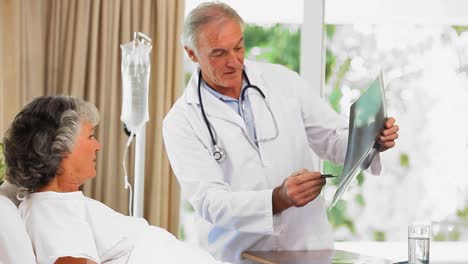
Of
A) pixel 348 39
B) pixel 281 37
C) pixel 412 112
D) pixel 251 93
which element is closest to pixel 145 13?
pixel 281 37

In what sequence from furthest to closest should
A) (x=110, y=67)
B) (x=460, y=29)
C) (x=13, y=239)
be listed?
(x=460, y=29)
(x=110, y=67)
(x=13, y=239)

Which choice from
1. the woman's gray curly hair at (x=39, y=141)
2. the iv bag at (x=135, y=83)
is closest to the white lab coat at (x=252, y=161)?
the woman's gray curly hair at (x=39, y=141)

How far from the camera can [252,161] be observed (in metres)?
2.62

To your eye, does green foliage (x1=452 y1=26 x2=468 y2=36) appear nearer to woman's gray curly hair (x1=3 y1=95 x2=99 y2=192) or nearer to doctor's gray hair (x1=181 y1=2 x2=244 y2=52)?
doctor's gray hair (x1=181 y1=2 x2=244 y2=52)

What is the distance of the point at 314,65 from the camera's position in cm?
450

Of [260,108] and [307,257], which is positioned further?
[260,108]

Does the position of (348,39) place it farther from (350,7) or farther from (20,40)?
(20,40)

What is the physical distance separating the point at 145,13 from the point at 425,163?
1704 mm

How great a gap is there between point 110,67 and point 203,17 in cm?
185

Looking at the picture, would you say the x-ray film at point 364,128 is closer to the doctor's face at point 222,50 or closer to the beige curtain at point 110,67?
the doctor's face at point 222,50

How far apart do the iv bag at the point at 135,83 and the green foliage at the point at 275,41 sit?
0.86 meters

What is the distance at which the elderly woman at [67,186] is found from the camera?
78.3 inches

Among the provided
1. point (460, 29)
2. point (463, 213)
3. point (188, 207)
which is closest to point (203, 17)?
point (188, 207)

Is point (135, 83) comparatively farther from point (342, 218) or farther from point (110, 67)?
point (342, 218)
